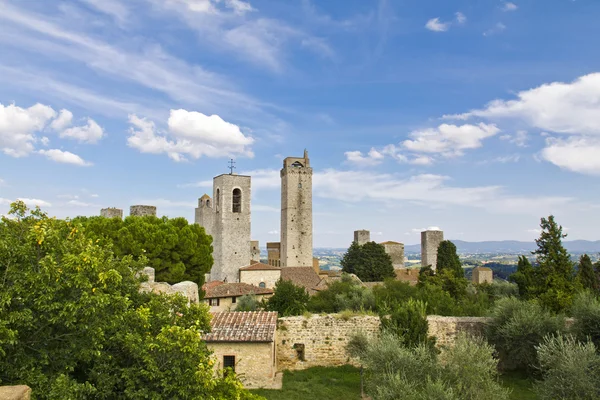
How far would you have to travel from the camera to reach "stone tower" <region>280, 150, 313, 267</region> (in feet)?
184

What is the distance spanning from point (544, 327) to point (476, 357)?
6004 mm

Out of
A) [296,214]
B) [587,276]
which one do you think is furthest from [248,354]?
[296,214]

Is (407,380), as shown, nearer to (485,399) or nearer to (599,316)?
(485,399)

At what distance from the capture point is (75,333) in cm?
636

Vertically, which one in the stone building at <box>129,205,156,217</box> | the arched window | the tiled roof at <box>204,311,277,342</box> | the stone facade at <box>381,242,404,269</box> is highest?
the arched window

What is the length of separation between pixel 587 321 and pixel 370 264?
38465 mm

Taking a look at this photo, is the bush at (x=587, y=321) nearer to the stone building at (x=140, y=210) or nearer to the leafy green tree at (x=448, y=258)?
the stone building at (x=140, y=210)

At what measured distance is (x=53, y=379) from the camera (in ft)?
20.2

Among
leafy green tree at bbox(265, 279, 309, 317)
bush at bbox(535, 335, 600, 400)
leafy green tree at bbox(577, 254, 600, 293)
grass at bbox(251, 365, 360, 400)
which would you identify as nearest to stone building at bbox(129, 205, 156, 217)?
leafy green tree at bbox(265, 279, 309, 317)

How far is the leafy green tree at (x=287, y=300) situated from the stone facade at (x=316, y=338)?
541cm

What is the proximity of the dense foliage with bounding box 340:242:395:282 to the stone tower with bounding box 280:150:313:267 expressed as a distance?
576cm

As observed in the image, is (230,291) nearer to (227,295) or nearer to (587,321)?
(227,295)

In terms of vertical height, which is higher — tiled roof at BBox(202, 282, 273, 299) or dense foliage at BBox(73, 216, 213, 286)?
dense foliage at BBox(73, 216, 213, 286)

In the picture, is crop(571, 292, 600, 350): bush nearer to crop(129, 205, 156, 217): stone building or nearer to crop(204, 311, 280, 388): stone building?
crop(204, 311, 280, 388): stone building
